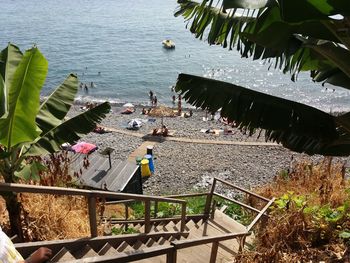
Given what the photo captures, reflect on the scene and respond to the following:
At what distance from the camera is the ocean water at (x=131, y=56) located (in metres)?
40.7

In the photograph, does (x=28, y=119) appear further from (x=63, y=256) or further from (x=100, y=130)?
(x=100, y=130)

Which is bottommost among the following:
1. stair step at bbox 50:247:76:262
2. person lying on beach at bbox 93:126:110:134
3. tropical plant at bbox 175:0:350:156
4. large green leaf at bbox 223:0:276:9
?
person lying on beach at bbox 93:126:110:134

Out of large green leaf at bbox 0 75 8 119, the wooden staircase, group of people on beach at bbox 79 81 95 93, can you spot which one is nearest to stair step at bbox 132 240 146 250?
the wooden staircase

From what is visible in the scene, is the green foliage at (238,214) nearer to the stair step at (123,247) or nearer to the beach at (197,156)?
the beach at (197,156)

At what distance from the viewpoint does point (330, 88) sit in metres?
41.8

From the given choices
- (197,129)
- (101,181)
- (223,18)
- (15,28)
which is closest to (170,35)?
(15,28)

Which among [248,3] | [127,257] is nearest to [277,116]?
[248,3]

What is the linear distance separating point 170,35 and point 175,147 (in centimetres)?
4275

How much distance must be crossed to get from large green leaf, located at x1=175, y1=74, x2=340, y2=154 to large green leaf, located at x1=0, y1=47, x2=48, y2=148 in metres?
2.18

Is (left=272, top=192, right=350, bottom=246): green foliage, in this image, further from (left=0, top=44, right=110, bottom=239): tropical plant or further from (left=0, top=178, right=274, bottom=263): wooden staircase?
(left=0, top=44, right=110, bottom=239): tropical plant

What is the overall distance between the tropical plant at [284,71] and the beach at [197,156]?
12.5 metres

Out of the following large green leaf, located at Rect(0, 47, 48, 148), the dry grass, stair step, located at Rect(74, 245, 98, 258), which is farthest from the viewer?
the dry grass

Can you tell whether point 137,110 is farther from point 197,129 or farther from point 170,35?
point 170,35

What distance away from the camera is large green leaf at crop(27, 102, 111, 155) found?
598 cm
